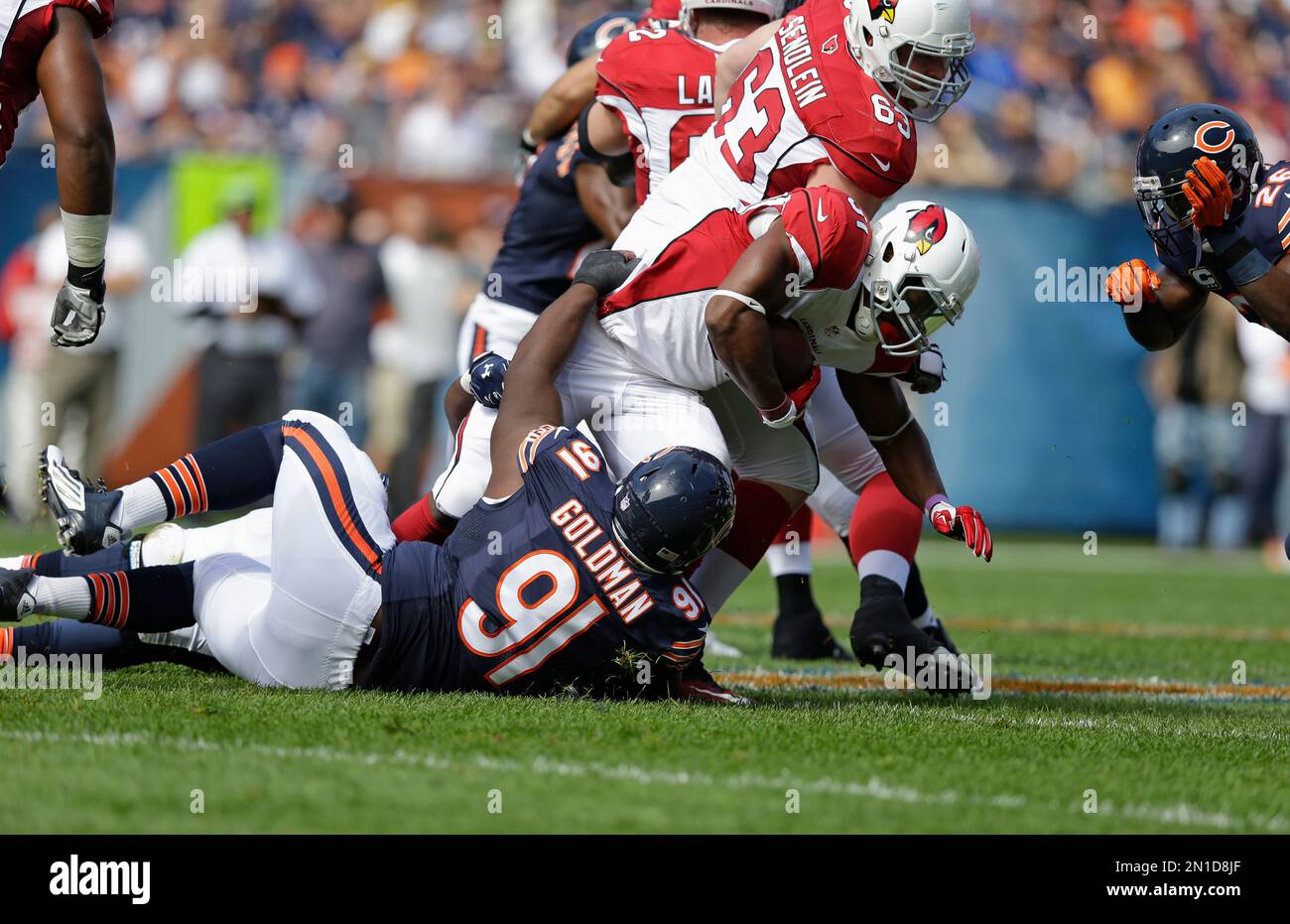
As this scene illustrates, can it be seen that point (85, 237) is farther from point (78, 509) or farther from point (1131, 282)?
point (1131, 282)

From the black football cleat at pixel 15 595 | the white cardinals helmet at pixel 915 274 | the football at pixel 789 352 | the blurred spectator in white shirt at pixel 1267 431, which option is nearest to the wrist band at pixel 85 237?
the black football cleat at pixel 15 595

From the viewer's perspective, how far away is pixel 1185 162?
17.2 ft

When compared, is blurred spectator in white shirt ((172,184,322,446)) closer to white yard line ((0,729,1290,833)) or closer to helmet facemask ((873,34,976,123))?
helmet facemask ((873,34,976,123))

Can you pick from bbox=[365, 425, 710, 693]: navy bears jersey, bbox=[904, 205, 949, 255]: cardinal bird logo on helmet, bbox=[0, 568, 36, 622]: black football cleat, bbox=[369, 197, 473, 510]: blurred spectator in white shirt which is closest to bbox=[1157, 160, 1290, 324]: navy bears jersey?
bbox=[904, 205, 949, 255]: cardinal bird logo on helmet

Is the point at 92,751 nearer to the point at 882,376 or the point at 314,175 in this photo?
the point at 882,376

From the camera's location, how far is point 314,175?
13.1 metres

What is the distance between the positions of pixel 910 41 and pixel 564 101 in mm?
2092

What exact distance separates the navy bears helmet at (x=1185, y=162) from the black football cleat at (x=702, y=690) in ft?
6.84

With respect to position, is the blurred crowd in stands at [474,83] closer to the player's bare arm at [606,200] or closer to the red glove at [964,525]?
the player's bare arm at [606,200]

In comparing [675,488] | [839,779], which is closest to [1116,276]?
[675,488]

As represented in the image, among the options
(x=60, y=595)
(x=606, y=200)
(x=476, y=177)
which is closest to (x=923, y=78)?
(x=606, y=200)

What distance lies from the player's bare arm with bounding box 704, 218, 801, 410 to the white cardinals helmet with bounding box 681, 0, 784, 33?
1.77 m

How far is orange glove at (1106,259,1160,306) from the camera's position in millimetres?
5312
